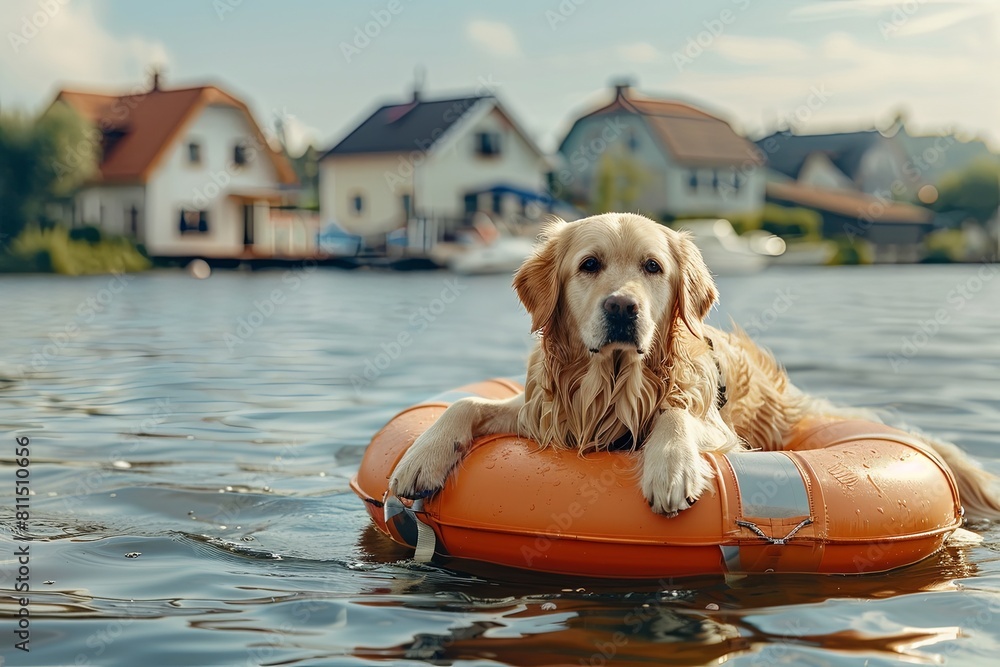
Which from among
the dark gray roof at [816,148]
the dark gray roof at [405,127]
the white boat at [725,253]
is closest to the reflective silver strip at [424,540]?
the white boat at [725,253]

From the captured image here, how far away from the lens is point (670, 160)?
57.2 meters

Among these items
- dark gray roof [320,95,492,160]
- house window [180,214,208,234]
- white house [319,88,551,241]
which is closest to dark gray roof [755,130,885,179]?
white house [319,88,551,241]

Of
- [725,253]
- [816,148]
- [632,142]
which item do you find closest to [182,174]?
[725,253]

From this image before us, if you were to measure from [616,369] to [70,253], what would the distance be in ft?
114

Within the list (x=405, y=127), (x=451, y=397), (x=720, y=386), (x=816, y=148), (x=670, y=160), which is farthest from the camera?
(x=816, y=148)

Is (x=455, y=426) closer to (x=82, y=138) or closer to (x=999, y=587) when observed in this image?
(x=999, y=587)

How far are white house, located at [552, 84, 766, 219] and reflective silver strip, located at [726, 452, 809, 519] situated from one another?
50444 mm

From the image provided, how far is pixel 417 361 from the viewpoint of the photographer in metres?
14.6

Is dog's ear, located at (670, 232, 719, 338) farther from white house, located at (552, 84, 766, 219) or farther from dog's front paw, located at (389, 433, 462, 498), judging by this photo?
white house, located at (552, 84, 766, 219)

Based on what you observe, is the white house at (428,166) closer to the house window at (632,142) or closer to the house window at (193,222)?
the house window at (632,142)

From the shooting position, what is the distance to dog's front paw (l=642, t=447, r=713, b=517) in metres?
5.19

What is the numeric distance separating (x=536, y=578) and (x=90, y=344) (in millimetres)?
11843

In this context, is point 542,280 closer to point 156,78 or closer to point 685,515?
point 685,515

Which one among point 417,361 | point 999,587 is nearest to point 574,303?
point 999,587
